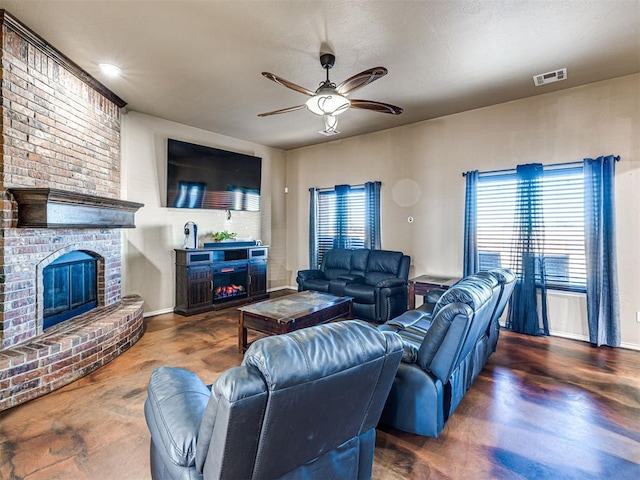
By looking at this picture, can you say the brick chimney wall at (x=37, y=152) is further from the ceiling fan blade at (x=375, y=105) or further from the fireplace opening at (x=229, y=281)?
the ceiling fan blade at (x=375, y=105)

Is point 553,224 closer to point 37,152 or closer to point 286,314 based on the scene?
point 286,314

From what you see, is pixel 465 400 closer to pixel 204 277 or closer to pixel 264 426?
pixel 264 426

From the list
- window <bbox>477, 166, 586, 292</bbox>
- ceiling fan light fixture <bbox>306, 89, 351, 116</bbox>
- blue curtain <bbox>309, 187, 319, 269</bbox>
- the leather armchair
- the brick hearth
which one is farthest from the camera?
blue curtain <bbox>309, 187, 319, 269</bbox>

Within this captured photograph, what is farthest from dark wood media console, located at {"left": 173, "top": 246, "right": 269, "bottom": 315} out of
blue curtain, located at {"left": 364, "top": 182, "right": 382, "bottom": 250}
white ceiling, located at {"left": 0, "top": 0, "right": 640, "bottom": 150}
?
white ceiling, located at {"left": 0, "top": 0, "right": 640, "bottom": 150}

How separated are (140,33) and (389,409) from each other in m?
3.59

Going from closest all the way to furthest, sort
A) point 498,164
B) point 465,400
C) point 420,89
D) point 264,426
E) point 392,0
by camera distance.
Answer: point 264,426 → point 392,0 → point 465,400 → point 420,89 → point 498,164

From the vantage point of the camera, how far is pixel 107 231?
3.96 m

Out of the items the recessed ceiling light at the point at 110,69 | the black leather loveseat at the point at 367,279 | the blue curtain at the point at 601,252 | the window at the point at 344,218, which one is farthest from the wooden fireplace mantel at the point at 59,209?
the blue curtain at the point at 601,252

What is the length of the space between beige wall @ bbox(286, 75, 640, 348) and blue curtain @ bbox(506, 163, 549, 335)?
0.19 metres

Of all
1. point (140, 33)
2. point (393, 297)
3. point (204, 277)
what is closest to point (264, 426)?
point (140, 33)

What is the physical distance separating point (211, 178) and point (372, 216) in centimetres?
282

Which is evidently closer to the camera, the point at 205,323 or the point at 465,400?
the point at 465,400

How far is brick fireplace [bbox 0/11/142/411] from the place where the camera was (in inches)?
103

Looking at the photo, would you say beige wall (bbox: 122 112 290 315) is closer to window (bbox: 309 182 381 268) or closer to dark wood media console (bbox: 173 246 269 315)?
dark wood media console (bbox: 173 246 269 315)
